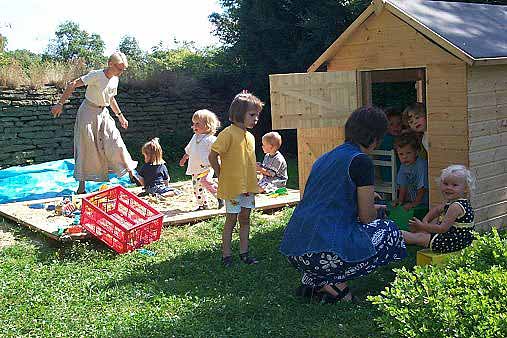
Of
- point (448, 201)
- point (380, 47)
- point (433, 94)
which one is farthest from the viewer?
point (380, 47)

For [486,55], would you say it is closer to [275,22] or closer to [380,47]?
[380,47]

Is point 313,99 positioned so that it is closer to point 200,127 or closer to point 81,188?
point 200,127

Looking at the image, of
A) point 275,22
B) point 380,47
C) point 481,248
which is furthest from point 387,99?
point 481,248

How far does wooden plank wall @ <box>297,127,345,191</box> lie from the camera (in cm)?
766

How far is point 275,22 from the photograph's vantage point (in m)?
14.8

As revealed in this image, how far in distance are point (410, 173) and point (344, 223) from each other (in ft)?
9.69

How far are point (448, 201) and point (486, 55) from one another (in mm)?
1649

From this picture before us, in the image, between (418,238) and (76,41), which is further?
(76,41)

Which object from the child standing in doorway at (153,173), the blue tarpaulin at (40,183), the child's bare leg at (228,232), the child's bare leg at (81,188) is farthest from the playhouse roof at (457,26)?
the blue tarpaulin at (40,183)

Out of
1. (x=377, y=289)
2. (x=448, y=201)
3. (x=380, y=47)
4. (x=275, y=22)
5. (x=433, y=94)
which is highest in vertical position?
(x=275, y=22)

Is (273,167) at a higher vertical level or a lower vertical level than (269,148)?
lower

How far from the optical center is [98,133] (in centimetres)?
985

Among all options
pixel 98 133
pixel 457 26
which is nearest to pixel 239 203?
pixel 457 26

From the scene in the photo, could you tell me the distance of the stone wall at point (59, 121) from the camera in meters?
14.0
